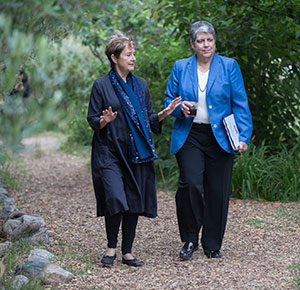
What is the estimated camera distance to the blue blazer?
452 cm

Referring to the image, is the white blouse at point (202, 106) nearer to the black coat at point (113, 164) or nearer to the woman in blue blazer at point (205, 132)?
the woman in blue blazer at point (205, 132)

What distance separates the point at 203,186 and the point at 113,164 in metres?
0.85

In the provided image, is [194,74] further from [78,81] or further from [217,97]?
[78,81]

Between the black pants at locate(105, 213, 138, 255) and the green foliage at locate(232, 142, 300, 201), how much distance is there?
2547 mm

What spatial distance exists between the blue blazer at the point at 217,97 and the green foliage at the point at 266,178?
226 cm

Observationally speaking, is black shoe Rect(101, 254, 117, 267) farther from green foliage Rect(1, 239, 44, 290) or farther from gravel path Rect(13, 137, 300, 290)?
green foliage Rect(1, 239, 44, 290)

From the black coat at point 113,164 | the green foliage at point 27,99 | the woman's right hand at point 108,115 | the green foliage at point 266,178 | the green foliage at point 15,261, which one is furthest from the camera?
the green foliage at point 266,178

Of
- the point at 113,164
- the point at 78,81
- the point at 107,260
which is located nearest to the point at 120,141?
the point at 113,164

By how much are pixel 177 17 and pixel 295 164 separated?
2.23 m

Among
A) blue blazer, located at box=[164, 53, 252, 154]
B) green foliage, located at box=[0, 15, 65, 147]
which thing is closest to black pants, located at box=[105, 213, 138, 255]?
blue blazer, located at box=[164, 53, 252, 154]

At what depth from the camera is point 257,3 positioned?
22.1 ft

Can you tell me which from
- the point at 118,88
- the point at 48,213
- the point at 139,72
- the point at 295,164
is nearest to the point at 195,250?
the point at 118,88

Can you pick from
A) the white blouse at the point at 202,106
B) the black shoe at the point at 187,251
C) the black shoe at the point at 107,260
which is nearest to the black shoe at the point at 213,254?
the black shoe at the point at 187,251

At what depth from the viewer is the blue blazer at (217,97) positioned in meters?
4.52
